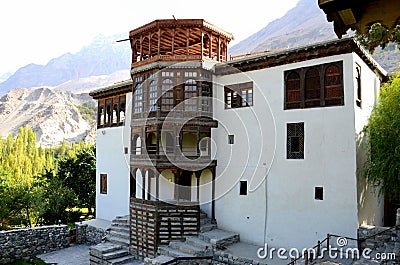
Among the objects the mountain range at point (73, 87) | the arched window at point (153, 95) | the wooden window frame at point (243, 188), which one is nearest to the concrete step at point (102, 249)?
the wooden window frame at point (243, 188)

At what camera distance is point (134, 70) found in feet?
49.0

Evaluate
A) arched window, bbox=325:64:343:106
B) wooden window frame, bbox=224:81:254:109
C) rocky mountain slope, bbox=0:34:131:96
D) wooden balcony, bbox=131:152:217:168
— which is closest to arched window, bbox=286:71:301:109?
arched window, bbox=325:64:343:106

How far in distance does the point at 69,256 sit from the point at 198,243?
23.0ft

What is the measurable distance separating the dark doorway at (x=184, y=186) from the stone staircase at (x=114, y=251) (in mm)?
2896

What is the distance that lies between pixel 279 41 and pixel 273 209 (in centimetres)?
9662

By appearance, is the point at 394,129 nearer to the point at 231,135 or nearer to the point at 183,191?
the point at 231,135

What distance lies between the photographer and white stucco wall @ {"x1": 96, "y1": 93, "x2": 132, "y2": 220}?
57.0 feet

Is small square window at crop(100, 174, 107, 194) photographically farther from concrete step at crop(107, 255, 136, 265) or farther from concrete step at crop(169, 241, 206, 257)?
concrete step at crop(169, 241, 206, 257)

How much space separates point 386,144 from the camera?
11.2 meters

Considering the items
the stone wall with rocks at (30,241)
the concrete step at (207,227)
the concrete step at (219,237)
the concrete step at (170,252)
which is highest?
the concrete step at (207,227)

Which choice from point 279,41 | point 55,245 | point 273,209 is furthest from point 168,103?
point 279,41

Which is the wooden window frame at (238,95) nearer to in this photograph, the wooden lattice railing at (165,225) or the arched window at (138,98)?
the arched window at (138,98)

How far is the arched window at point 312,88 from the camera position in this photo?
1178 cm

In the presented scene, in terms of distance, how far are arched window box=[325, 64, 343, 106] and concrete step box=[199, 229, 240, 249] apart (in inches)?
239
